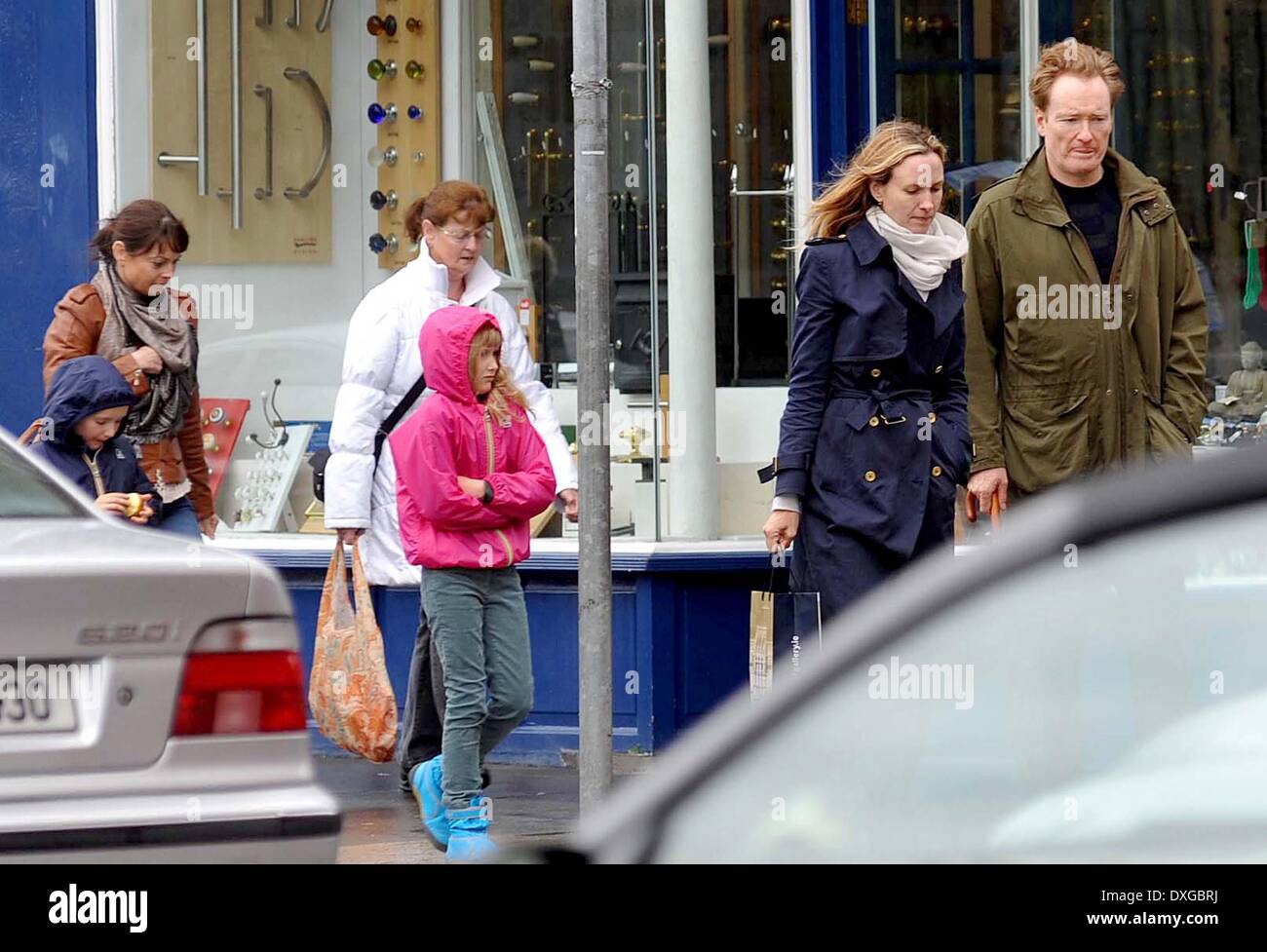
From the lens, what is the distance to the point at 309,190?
27.6 feet

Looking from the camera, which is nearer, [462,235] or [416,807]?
[462,235]

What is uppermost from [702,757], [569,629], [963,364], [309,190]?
[309,190]

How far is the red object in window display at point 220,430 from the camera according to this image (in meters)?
8.17

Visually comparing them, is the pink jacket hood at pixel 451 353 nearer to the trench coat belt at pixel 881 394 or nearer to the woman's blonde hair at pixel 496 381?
the woman's blonde hair at pixel 496 381

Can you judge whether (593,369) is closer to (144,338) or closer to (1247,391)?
(144,338)

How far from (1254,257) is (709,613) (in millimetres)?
2446

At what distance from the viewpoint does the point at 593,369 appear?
516 cm

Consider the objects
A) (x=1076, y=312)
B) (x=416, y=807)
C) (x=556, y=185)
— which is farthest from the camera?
(x=556, y=185)

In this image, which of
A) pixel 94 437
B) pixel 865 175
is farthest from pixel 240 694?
pixel 865 175

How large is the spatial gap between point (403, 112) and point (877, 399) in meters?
3.75

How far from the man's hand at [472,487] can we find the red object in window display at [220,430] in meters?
2.88
